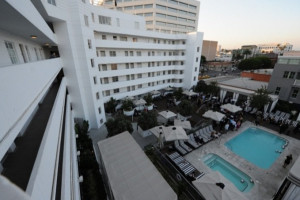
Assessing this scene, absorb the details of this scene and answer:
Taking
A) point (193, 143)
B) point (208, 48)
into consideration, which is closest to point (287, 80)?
point (193, 143)

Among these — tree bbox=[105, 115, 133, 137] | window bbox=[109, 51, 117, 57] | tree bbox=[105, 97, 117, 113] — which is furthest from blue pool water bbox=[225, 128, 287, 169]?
window bbox=[109, 51, 117, 57]

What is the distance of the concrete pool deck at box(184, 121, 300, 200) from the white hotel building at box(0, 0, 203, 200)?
9.86m

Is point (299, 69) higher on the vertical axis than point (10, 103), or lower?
lower

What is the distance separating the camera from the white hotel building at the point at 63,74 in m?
2.98

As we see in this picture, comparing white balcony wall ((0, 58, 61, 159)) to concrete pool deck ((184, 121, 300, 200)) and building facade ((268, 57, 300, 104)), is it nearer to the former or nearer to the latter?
concrete pool deck ((184, 121, 300, 200))

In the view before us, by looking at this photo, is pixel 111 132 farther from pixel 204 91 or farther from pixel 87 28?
pixel 204 91

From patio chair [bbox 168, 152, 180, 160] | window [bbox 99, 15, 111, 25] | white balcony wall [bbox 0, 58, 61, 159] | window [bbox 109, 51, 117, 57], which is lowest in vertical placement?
patio chair [bbox 168, 152, 180, 160]

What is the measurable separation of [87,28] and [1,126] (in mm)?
15180

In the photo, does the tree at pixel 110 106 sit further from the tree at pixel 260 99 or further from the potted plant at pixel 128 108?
the tree at pixel 260 99

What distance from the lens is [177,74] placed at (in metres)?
30.2

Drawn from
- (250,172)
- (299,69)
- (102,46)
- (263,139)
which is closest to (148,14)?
(102,46)

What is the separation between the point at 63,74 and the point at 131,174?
13.6m

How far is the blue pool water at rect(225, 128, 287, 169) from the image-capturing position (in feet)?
41.2

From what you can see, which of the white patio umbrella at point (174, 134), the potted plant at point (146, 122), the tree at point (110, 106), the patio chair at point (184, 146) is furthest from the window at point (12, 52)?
the tree at point (110, 106)
